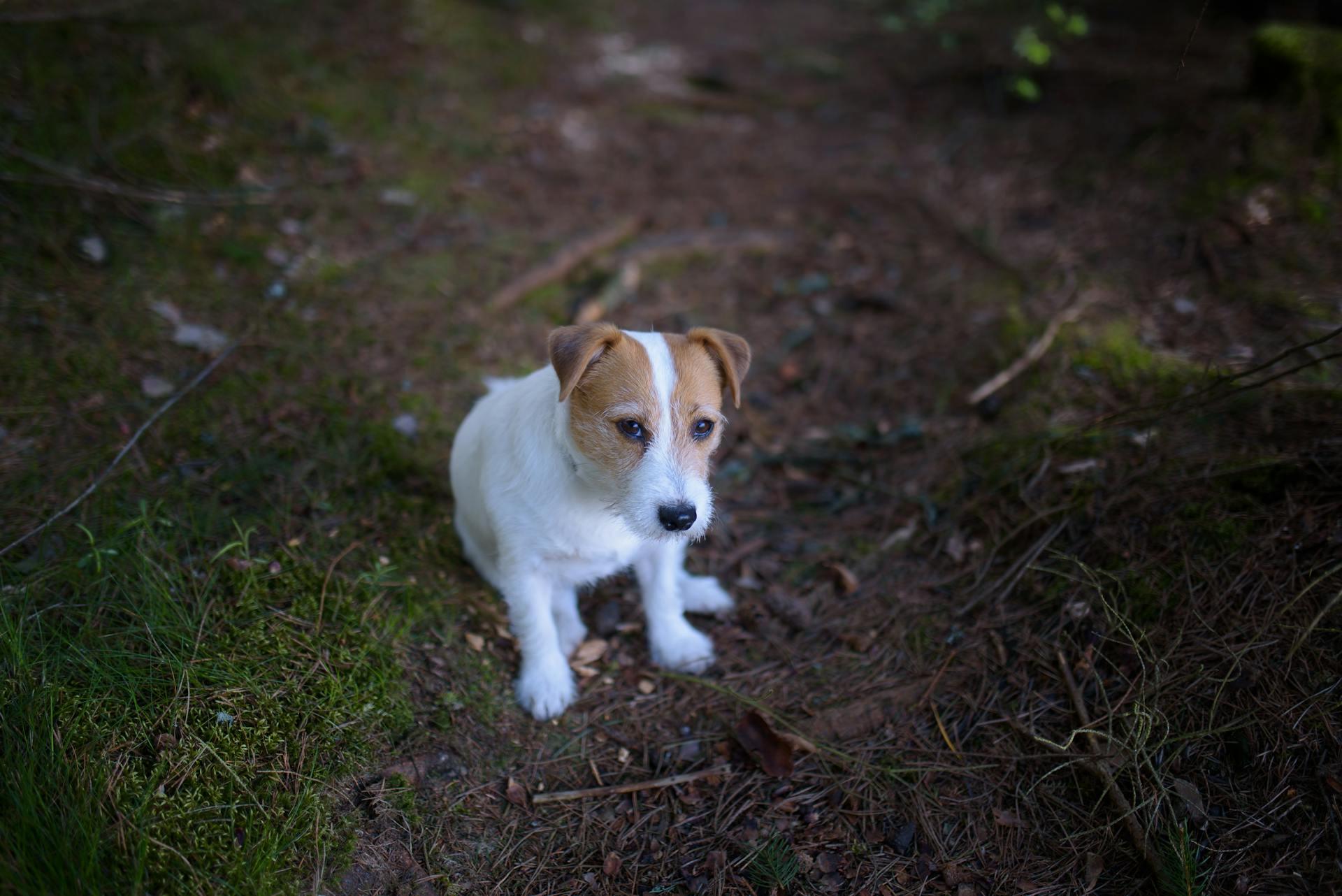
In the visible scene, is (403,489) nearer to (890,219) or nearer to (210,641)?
(210,641)

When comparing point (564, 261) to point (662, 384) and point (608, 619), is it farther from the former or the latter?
point (662, 384)

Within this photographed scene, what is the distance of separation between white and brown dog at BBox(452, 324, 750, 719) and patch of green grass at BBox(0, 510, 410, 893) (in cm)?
72

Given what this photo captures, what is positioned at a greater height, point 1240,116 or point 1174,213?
point 1240,116

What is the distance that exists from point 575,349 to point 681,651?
6.15ft

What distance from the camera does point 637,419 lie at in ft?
11.3

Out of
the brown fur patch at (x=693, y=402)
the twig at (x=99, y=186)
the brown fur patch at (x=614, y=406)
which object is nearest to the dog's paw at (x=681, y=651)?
the brown fur patch at (x=693, y=402)

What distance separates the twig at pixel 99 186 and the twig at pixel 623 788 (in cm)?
512

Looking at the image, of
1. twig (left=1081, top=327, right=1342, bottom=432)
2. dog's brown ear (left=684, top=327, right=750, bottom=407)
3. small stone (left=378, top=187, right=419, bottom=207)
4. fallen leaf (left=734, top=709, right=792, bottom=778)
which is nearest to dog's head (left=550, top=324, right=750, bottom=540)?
dog's brown ear (left=684, top=327, right=750, bottom=407)

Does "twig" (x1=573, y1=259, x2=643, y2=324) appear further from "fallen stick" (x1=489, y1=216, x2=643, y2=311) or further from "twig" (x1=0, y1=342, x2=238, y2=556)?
"twig" (x1=0, y1=342, x2=238, y2=556)

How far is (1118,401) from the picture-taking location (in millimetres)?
4668

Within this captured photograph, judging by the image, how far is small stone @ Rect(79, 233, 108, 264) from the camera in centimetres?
517

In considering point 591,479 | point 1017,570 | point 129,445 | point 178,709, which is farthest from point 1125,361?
point 129,445

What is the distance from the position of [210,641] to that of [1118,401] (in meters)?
5.14

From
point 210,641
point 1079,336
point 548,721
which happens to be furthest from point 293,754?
point 1079,336
